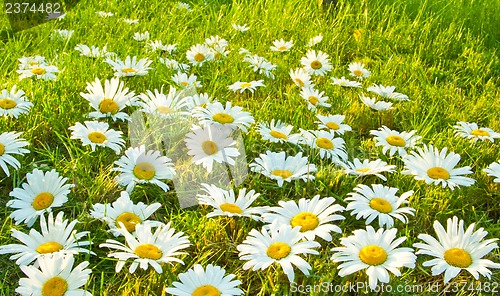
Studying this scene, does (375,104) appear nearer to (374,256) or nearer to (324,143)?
(324,143)

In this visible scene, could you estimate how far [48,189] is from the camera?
5.55ft

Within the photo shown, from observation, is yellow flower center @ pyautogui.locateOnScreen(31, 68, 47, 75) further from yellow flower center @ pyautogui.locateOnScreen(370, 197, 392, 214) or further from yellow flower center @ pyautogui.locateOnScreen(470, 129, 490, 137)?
yellow flower center @ pyautogui.locateOnScreen(470, 129, 490, 137)

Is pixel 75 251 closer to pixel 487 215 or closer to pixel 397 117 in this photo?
pixel 487 215

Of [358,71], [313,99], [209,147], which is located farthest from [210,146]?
[358,71]

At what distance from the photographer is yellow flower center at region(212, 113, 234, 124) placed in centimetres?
202

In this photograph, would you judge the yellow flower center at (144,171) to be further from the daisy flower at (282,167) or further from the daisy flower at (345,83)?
the daisy flower at (345,83)

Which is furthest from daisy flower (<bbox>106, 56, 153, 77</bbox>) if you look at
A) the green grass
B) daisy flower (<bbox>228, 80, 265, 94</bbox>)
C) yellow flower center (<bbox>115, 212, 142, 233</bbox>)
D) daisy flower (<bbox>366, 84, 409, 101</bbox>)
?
daisy flower (<bbox>366, 84, 409, 101</bbox>)

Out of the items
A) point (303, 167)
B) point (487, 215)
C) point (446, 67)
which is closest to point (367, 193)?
point (303, 167)

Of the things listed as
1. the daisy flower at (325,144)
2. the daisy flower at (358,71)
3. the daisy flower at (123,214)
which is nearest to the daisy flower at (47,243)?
the daisy flower at (123,214)

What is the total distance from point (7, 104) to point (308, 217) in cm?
126

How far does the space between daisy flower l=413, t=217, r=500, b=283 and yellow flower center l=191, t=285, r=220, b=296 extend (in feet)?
1.82

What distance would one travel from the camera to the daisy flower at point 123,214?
1576 mm

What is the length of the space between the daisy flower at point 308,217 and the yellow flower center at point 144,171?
0.42 metres

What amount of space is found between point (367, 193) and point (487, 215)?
509mm
